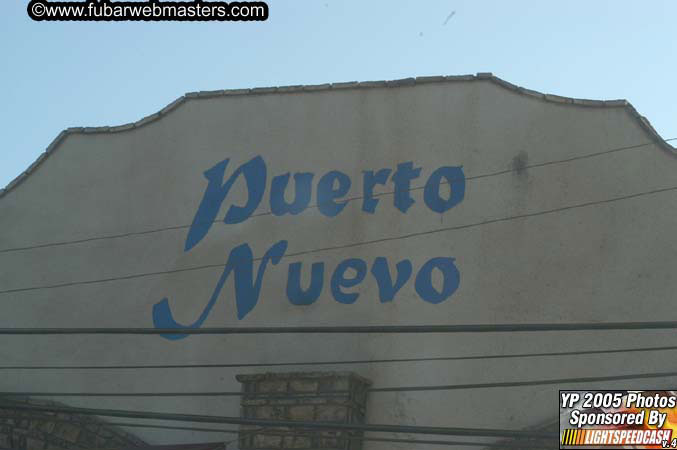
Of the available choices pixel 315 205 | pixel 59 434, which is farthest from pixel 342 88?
pixel 59 434

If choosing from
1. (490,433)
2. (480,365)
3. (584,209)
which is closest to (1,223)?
(480,365)

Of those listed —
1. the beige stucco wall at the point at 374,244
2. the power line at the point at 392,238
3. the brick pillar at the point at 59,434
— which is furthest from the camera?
the brick pillar at the point at 59,434

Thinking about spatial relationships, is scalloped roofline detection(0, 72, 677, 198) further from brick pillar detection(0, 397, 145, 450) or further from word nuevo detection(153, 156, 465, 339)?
brick pillar detection(0, 397, 145, 450)

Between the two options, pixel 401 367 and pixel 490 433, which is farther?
pixel 401 367

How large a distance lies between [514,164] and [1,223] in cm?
840

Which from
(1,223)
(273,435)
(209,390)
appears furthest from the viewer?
(1,223)

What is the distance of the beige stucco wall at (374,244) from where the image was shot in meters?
15.0

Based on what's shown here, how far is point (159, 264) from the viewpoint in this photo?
1705 centimetres

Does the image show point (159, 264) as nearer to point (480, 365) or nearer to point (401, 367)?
point (401, 367)

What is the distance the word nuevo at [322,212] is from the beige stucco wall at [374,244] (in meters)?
0.11

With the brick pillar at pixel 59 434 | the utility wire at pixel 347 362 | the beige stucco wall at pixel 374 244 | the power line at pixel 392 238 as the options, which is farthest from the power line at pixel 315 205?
the brick pillar at pixel 59 434

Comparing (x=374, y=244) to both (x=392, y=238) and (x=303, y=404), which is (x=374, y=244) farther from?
(x=303, y=404)

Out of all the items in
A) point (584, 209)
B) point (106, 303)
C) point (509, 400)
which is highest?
point (584, 209)

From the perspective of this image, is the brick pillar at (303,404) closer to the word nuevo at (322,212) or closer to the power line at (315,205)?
the word nuevo at (322,212)
